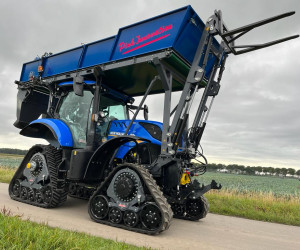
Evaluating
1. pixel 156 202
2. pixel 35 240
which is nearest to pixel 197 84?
pixel 156 202

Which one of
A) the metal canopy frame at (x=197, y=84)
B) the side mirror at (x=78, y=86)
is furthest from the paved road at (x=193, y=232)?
the side mirror at (x=78, y=86)

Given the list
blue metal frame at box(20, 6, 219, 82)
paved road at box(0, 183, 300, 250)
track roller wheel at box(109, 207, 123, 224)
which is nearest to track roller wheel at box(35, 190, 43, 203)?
paved road at box(0, 183, 300, 250)

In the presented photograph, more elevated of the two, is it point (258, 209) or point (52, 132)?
point (52, 132)

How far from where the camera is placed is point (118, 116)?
6.69 meters

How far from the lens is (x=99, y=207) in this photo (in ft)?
16.4

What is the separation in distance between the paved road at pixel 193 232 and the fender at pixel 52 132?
1.48 meters

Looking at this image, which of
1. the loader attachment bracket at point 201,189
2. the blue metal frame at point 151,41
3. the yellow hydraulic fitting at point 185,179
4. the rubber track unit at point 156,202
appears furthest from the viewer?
the loader attachment bracket at point 201,189

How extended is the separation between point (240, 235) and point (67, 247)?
10.4ft

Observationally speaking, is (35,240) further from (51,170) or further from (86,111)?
(86,111)

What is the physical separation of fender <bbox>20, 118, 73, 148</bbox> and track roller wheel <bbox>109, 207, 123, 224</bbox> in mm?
1863

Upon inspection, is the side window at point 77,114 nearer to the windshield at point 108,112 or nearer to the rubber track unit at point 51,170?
the windshield at point 108,112

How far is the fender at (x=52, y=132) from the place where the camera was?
5886 mm

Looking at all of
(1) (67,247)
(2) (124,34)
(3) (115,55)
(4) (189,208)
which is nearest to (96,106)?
(3) (115,55)

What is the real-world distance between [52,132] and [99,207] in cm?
209
